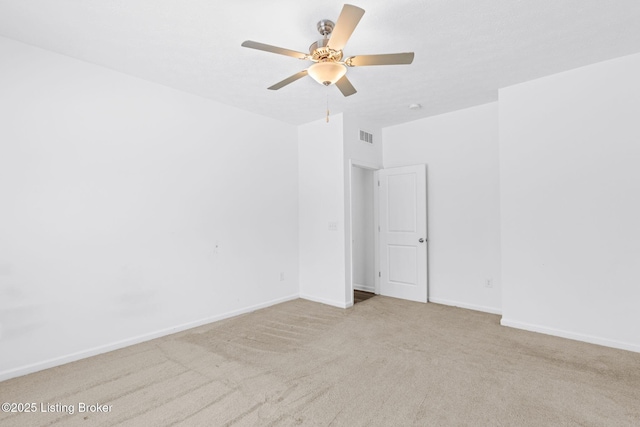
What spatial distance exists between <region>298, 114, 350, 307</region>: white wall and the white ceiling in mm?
1119

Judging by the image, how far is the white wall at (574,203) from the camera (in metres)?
2.96

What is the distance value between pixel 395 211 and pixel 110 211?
3.74 metres

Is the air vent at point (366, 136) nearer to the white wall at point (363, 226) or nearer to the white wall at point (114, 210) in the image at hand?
the white wall at point (363, 226)

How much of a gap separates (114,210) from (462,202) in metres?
4.21

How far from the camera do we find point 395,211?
195 inches

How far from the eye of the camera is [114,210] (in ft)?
10.2

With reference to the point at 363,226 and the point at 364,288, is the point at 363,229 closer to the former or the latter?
the point at 363,226

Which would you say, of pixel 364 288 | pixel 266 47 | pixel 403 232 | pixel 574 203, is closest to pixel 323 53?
pixel 266 47

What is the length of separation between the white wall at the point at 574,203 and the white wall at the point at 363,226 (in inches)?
88.5

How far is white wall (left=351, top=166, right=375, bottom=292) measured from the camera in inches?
217

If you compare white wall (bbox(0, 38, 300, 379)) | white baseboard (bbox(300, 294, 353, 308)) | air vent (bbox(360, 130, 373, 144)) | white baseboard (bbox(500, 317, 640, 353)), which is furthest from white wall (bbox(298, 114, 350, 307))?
white baseboard (bbox(500, 317, 640, 353))

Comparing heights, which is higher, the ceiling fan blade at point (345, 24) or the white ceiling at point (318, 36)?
the white ceiling at point (318, 36)

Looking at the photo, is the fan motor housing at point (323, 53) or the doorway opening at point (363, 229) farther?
the doorway opening at point (363, 229)

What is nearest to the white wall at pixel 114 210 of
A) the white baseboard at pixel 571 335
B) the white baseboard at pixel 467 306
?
the white baseboard at pixel 467 306
